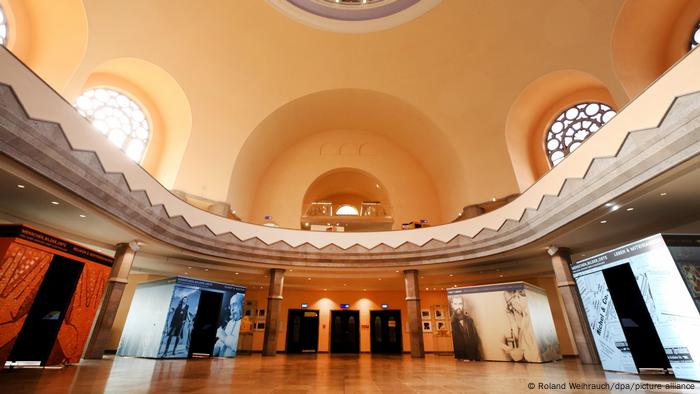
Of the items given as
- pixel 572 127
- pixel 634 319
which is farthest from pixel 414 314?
pixel 572 127

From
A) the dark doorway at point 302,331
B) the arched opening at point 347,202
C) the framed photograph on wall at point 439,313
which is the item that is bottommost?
the dark doorway at point 302,331

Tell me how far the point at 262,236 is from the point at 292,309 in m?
7.19

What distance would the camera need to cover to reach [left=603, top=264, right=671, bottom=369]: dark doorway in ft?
21.4

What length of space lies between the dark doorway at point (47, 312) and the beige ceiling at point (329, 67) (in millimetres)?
8108

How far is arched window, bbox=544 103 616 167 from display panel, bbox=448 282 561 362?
6.53 meters

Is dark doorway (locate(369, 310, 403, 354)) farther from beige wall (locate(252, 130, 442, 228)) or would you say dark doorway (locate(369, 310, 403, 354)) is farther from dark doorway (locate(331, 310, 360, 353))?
beige wall (locate(252, 130, 442, 228))

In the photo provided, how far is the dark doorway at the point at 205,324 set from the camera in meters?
11.7

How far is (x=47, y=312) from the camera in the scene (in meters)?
6.48

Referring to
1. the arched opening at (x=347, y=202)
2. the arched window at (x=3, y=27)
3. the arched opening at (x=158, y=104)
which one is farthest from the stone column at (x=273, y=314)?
the arched window at (x=3, y=27)

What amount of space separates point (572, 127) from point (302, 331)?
59.2ft

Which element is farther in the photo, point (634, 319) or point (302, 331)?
point (302, 331)

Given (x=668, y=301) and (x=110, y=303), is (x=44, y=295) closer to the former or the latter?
(x=110, y=303)

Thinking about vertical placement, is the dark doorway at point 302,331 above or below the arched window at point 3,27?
below

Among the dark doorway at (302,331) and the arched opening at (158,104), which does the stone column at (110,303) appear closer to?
the arched opening at (158,104)
